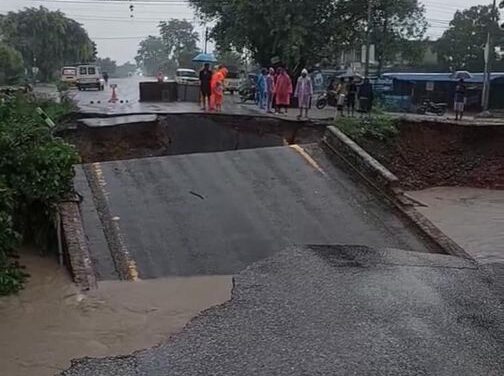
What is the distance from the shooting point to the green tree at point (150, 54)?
13862 cm

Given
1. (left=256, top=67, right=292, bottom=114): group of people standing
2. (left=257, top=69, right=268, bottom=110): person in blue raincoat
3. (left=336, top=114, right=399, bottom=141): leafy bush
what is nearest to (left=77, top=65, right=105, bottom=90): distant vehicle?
(left=257, top=69, right=268, bottom=110): person in blue raincoat

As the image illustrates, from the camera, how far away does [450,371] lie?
5.86m

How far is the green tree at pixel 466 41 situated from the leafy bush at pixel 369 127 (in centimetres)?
4549

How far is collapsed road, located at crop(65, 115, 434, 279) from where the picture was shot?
30.1 feet

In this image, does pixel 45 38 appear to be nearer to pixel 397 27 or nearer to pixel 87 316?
pixel 397 27

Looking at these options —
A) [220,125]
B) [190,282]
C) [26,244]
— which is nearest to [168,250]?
[190,282]

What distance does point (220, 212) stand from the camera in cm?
1061

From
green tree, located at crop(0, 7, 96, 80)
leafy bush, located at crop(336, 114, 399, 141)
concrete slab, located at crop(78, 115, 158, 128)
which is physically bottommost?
concrete slab, located at crop(78, 115, 158, 128)

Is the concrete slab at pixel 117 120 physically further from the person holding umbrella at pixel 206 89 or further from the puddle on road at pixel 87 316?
the puddle on road at pixel 87 316

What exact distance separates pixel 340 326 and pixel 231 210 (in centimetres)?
428

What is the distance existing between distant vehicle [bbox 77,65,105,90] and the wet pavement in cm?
4443

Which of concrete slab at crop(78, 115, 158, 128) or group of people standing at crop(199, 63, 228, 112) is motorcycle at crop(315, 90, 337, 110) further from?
concrete slab at crop(78, 115, 158, 128)

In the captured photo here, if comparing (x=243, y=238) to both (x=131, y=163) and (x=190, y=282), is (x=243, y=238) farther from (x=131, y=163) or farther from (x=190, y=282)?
(x=131, y=163)

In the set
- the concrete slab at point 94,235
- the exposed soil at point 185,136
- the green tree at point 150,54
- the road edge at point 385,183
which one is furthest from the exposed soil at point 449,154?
the green tree at point 150,54
